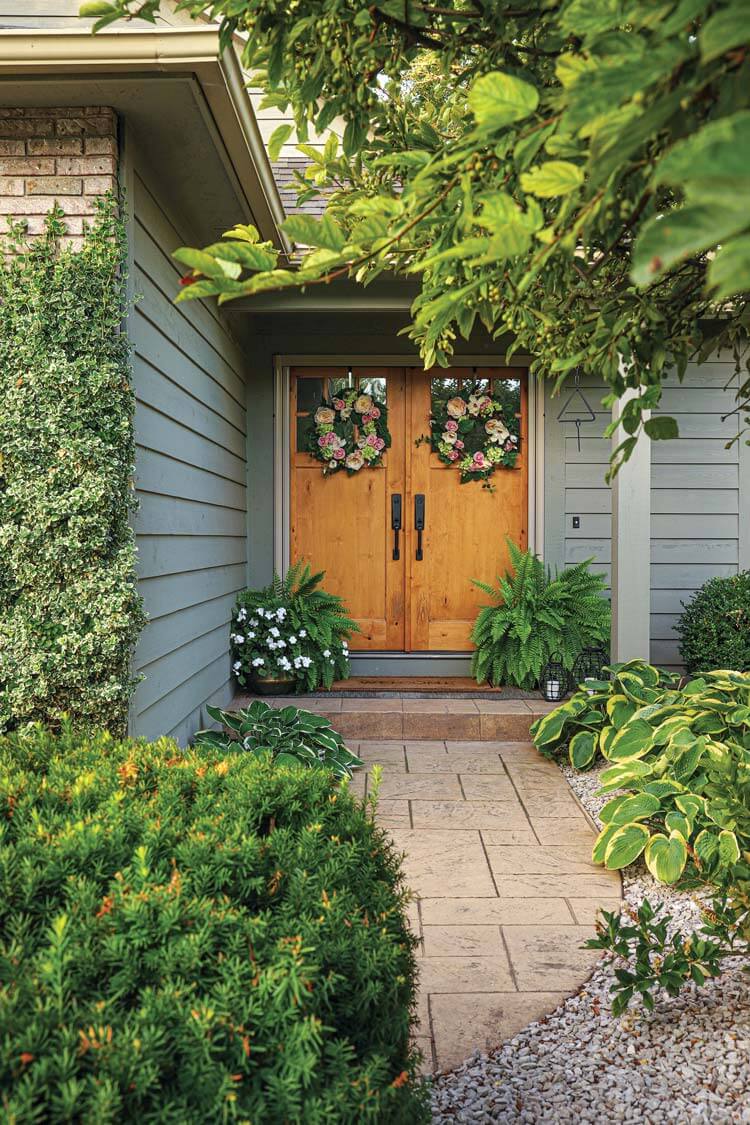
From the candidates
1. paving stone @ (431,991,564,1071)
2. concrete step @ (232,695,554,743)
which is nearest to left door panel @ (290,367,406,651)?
concrete step @ (232,695,554,743)

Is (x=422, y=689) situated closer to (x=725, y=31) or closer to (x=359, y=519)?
(x=359, y=519)

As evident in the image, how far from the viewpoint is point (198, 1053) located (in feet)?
3.20

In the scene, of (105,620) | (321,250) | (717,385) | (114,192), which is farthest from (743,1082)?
(717,385)

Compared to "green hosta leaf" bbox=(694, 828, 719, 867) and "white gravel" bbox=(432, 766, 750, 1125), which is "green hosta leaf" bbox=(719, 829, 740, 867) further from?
"white gravel" bbox=(432, 766, 750, 1125)

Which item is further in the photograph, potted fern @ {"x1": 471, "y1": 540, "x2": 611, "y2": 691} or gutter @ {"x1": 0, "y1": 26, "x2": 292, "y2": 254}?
potted fern @ {"x1": 471, "y1": 540, "x2": 611, "y2": 691}

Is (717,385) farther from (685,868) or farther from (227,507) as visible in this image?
(685,868)

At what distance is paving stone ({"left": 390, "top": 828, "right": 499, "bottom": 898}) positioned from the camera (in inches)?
126

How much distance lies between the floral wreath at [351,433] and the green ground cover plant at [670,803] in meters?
2.46

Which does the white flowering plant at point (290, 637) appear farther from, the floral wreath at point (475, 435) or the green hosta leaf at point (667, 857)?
the green hosta leaf at point (667, 857)

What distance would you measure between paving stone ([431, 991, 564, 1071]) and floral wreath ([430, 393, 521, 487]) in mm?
4305

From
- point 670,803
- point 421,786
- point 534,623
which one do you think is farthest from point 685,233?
point 534,623

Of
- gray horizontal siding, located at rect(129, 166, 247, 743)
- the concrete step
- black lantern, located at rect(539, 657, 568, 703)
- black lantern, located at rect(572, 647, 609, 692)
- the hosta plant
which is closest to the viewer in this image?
gray horizontal siding, located at rect(129, 166, 247, 743)

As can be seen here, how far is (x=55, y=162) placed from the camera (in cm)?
323

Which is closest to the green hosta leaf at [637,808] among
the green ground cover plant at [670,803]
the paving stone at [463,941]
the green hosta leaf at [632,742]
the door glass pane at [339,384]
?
the green ground cover plant at [670,803]
